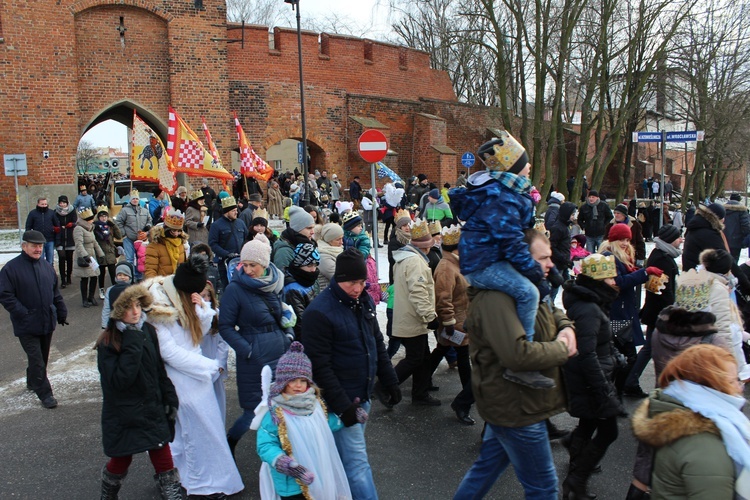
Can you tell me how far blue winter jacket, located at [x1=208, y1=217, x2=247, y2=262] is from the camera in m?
9.54

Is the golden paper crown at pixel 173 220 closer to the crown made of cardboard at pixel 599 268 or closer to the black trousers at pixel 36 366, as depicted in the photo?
the black trousers at pixel 36 366

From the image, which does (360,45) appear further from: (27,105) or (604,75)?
(27,105)

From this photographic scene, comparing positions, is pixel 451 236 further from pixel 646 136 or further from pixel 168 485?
pixel 646 136

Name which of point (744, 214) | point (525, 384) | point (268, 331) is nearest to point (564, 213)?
point (744, 214)

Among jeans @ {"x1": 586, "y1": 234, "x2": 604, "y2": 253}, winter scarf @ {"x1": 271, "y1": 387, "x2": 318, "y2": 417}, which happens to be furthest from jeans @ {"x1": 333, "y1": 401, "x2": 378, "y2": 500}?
jeans @ {"x1": 586, "y1": 234, "x2": 604, "y2": 253}

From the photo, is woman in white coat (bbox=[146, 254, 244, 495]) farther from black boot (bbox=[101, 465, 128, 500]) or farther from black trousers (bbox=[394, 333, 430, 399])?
black trousers (bbox=[394, 333, 430, 399])

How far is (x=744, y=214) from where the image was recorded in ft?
36.3

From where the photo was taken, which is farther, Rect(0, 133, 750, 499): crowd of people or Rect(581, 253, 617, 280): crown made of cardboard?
Rect(581, 253, 617, 280): crown made of cardboard

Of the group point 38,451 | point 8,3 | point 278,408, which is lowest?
point 38,451

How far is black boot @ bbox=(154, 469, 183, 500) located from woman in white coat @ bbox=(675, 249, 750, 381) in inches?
143

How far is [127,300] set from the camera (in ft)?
12.9

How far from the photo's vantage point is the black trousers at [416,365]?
599cm

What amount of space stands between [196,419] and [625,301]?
387 cm

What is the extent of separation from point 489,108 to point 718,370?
3043 centimetres
